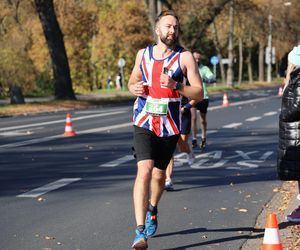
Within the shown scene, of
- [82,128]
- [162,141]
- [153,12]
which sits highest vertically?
[153,12]

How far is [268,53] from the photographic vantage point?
69.9 m

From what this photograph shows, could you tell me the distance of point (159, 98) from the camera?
236 inches

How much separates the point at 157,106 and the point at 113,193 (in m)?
3.20

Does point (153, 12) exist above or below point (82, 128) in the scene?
above

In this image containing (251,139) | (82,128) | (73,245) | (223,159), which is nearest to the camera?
(73,245)

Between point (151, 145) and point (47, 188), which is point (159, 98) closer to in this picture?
point (151, 145)

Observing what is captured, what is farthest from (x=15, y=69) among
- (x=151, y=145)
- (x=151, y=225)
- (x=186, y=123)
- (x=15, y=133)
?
(x=151, y=145)

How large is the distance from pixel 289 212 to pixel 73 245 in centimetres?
241

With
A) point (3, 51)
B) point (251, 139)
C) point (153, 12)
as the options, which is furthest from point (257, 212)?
point (153, 12)

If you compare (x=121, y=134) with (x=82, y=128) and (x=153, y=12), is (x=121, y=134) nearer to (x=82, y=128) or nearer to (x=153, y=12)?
(x=82, y=128)

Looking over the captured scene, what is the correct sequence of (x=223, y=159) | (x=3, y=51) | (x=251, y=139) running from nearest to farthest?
(x=223, y=159) < (x=251, y=139) < (x=3, y=51)

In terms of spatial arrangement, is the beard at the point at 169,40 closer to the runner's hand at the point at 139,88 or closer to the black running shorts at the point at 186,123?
the runner's hand at the point at 139,88

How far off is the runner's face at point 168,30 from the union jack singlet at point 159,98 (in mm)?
116

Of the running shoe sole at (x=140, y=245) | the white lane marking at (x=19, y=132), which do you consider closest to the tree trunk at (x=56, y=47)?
the white lane marking at (x=19, y=132)
